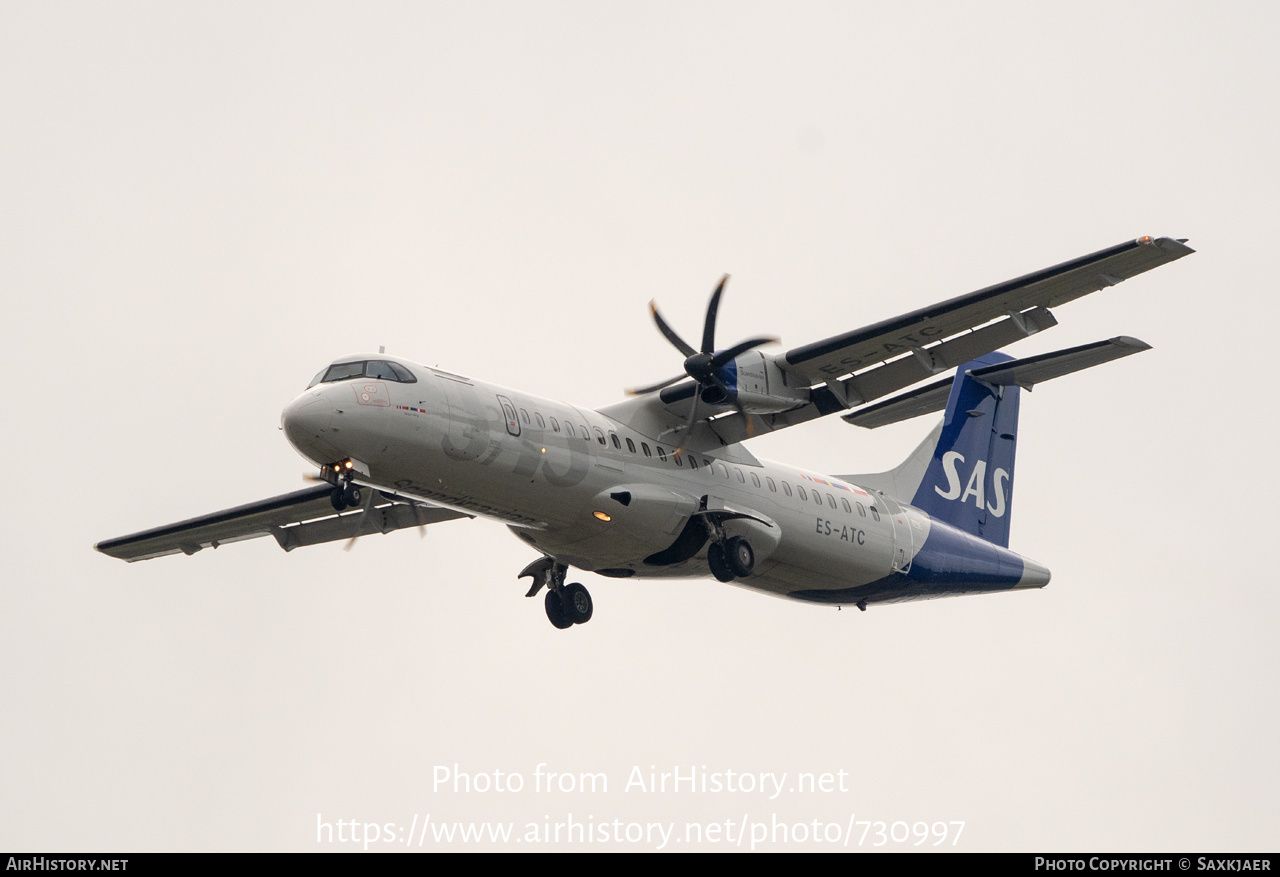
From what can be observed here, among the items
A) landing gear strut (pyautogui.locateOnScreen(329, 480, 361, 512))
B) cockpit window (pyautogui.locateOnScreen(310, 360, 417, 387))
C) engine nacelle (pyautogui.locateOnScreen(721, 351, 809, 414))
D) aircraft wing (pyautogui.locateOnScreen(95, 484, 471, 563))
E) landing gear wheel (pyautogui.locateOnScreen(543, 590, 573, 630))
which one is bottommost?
landing gear wheel (pyautogui.locateOnScreen(543, 590, 573, 630))

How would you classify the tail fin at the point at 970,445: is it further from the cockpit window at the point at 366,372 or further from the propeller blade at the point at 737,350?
the cockpit window at the point at 366,372

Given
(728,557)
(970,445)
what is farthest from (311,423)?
(970,445)

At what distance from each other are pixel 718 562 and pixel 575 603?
2.47 metres

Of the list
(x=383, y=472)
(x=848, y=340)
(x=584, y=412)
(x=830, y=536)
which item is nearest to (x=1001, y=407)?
(x=830, y=536)

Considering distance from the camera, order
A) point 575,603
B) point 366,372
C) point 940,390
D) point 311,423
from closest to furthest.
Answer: point 311,423 < point 366,372 < point 575,603 < point 940,390

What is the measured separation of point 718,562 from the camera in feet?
66.8

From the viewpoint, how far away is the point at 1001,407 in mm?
26797

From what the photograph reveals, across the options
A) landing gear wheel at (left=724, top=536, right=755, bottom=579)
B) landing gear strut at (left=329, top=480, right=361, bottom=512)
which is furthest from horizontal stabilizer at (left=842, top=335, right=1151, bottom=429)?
landing gear strut at (left=329, top=480, right=361, bottom=512)

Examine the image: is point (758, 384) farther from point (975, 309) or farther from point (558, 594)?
point (558, 594)

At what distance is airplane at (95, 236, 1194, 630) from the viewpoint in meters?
17.8

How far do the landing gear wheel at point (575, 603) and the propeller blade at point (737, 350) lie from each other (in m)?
4.11

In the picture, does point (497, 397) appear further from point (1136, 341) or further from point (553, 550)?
point (1136, 341)

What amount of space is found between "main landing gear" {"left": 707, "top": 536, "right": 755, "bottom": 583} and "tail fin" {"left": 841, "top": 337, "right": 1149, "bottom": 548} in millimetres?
3316

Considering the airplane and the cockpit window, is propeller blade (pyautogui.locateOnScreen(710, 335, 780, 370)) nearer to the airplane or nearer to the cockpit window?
the airplane
